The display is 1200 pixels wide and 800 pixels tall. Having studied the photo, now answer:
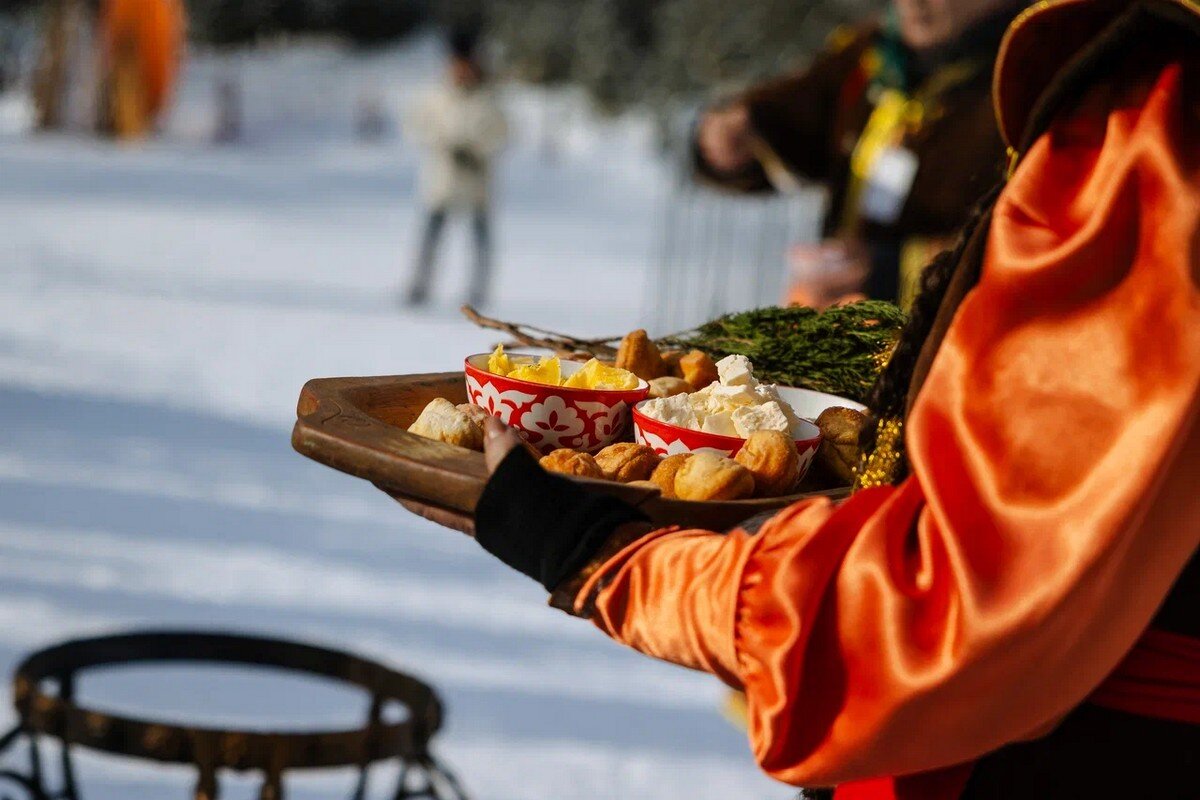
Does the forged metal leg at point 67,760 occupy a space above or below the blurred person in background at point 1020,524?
below

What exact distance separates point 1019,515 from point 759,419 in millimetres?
410

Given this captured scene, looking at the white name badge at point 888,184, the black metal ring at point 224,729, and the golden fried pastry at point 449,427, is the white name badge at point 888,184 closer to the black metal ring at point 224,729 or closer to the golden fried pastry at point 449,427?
the black metal ring at point 224,729

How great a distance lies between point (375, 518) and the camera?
16.2 ft

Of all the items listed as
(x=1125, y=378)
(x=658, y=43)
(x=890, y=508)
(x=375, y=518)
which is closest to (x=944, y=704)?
(x=890, y=508)

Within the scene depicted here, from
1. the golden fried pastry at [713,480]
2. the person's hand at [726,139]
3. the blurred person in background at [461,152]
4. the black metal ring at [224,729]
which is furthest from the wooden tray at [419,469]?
the blurred person in background at [461,152]

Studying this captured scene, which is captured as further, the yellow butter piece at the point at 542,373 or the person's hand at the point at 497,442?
the yellow butter piece at the point at 542,373

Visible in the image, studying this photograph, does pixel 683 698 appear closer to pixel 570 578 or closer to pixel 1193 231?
pixel 570 578

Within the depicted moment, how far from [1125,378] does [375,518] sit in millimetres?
4215

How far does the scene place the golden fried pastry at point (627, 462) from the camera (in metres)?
1.22

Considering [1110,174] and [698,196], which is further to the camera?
[698,196]

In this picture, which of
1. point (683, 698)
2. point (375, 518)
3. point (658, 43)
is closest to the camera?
point (683, 698)

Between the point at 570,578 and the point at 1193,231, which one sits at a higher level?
the point at 1193,231

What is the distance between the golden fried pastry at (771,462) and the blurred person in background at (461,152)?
8.25 metres

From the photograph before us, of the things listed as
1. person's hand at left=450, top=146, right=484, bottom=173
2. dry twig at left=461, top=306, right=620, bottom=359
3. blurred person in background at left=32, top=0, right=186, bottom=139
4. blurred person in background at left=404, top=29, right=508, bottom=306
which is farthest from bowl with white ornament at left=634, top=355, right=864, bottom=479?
blurred person in background at left=32, top=0, right=186, bottom=139
